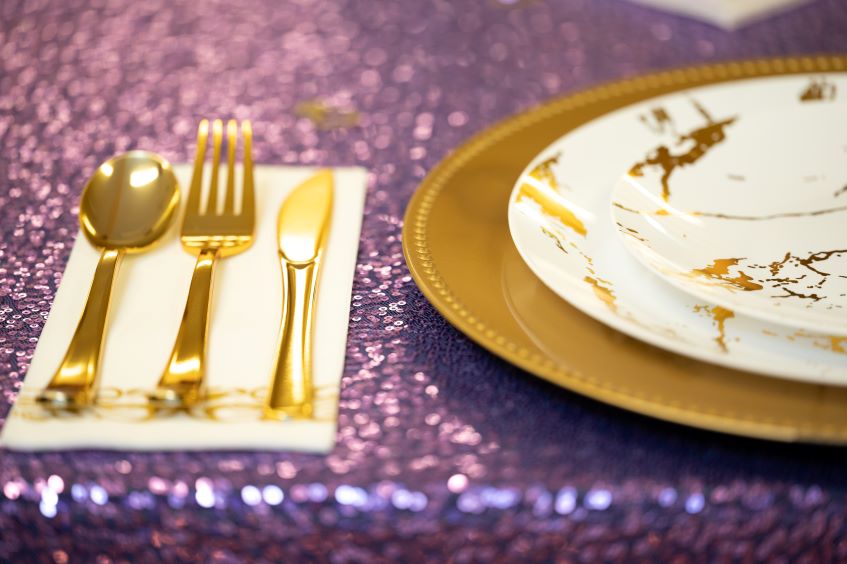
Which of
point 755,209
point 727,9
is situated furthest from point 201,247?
point 727,9

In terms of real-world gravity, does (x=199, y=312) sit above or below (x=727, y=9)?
below

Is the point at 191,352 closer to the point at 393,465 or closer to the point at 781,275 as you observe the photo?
the point at 393,465

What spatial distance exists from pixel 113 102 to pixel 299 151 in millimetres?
189

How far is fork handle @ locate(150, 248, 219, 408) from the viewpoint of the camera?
18.4 inches

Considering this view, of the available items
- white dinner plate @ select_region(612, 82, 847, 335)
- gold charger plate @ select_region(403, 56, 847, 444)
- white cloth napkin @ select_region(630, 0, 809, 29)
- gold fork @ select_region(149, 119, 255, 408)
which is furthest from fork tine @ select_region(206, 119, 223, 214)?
white cloth napkin @ select_region(630, 0, 809, 29)

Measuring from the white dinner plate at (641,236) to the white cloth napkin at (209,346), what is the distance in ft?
0.38

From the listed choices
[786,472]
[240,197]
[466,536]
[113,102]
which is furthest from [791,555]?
[113,102]

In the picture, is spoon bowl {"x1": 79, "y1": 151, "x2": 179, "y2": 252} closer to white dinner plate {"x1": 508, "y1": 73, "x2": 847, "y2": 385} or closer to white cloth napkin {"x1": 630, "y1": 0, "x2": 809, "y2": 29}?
white dinner plate {"x1": 508, "y1": 73, "x2": 847, "y2": 385}

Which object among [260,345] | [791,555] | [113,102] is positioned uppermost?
[113,102]

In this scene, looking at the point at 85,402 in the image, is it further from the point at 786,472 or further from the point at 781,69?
the point at 781,69

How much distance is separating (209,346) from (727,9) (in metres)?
0.60

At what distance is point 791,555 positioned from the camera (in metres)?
0.44

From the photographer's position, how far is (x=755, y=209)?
576 mm

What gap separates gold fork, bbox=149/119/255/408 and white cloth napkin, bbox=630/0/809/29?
1.47ft
